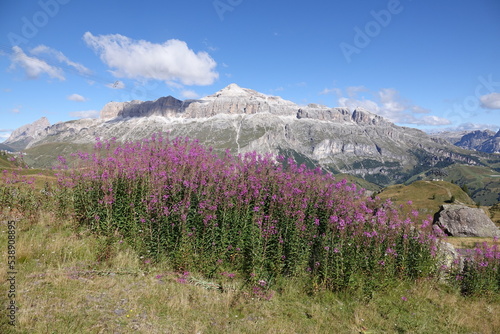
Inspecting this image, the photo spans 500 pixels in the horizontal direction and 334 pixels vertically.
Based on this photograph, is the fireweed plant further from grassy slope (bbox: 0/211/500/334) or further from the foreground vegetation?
grassy slope (bbox: 0/211/500/334)

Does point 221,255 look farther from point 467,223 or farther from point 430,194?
point 430,194

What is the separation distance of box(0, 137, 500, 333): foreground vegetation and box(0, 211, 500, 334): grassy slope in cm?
4

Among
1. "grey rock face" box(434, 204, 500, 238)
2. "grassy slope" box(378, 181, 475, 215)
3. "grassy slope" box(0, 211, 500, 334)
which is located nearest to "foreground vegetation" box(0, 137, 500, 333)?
"grassy slope" box(0, 211, 500, 334)

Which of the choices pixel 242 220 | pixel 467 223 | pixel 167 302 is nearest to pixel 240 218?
pixel 242 220

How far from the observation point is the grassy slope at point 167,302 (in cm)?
628

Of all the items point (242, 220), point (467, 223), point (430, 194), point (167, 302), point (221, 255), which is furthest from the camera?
point (430, 194)

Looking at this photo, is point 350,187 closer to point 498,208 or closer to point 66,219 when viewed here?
point 66,219

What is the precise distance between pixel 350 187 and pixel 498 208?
107135 mm

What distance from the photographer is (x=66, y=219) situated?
37.1 feet

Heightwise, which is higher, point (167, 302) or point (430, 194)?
point (167, 302)

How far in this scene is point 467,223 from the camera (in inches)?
1845

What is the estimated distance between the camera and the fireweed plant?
9.38 m

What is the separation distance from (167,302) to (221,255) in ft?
8.13

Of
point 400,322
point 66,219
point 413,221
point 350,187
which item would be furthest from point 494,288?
point 66,219
